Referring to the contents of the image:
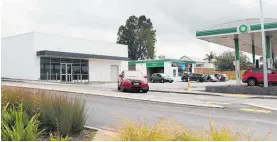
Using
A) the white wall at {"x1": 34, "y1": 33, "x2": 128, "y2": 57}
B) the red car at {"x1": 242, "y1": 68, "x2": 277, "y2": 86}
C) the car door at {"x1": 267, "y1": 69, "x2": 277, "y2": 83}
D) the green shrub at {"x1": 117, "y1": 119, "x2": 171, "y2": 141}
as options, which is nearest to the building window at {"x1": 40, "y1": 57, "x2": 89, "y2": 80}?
the white wall at {"x1": 34, "y1": 33, "x2": 128, "y2": 57}

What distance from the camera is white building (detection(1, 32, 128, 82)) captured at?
3316 cm

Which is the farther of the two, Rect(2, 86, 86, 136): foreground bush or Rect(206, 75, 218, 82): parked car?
Rect(206, 75, 218, 82): parked car

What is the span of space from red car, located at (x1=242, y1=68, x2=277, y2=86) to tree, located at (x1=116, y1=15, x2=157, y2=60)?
196 feet

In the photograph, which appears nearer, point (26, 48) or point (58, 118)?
point (58, 118)

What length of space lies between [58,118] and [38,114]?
0.42 meters

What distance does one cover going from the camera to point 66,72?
3669 centimetres

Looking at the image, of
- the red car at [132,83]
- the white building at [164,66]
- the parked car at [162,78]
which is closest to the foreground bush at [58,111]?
the red car at [132,83]

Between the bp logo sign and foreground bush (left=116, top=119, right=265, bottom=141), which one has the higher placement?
the bp logo sign

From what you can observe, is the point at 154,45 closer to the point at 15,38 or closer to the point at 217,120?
the point at 15,38

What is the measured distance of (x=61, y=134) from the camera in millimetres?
6500

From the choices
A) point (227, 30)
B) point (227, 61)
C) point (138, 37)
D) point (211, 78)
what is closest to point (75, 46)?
point (227, 30)

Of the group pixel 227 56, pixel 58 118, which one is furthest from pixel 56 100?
pixel 227 56

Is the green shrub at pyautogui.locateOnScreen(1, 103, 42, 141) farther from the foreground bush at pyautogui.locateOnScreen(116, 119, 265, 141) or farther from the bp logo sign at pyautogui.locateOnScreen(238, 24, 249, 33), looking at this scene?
the bp logo sign at pyautogui.locateOnScreen(238, 24, 249, 33)

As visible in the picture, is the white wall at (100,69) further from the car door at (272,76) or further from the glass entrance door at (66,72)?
the car door at (272,76)
